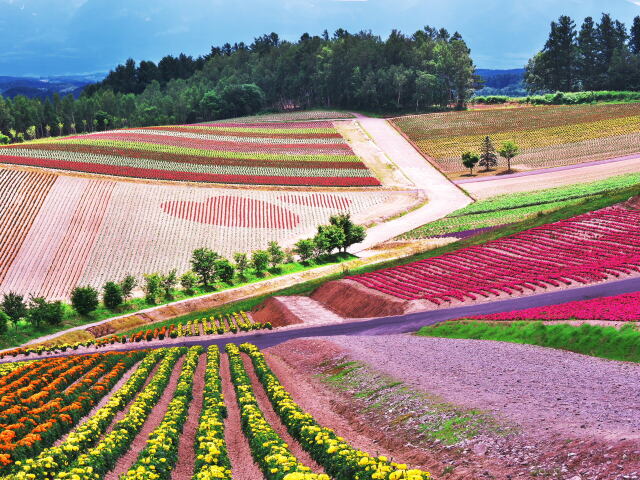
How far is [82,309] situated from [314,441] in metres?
45.3

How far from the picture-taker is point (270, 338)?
144 feet

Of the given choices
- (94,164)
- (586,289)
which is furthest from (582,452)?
(94,164)

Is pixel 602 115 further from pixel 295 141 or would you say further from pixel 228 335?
pixel 228 335

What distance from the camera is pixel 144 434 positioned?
22.7 meters

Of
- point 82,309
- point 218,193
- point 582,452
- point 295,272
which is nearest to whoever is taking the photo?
point 582,452

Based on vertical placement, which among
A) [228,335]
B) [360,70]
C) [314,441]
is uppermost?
[360,70]

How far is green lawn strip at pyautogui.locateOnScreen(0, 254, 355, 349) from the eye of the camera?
182 feet

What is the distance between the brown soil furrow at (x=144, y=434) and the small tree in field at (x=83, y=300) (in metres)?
30.1

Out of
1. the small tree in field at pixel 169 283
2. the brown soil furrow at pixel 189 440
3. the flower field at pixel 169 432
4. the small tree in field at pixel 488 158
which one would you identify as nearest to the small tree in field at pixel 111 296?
the small tree in field at pixel 169 283

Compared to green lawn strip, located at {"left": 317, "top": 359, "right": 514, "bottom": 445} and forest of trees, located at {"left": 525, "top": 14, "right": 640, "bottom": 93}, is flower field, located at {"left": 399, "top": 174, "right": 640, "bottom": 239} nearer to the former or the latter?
green lawn strip, located at {"left": 317, "top": 359, "right": 514, "bottom": 445}

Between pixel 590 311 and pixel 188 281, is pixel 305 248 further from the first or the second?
pixel 590 311

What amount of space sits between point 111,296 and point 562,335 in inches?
1684

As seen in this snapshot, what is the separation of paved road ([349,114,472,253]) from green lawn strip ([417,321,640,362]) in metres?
42.5

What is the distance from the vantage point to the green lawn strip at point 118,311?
5538 centimetres
